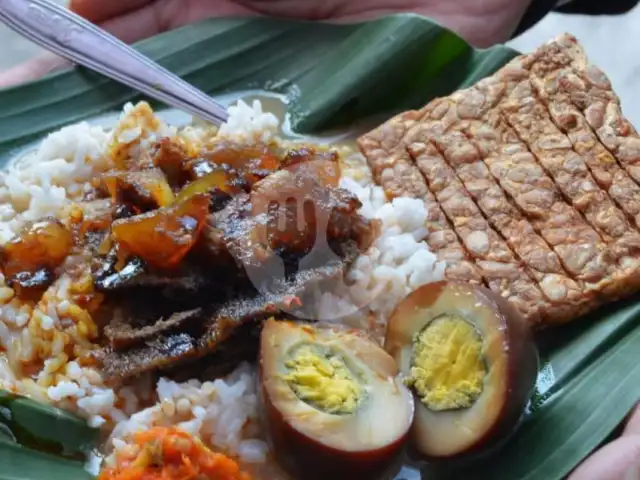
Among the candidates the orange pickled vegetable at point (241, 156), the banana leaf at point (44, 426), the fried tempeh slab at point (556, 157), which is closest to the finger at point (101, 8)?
the orange pickled vegetable at point (241, 156)

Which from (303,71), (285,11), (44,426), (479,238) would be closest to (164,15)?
(285,11)

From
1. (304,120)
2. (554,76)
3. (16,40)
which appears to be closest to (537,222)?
(554,76)

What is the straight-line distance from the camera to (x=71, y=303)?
84.4 inches

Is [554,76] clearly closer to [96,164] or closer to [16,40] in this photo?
[96,164]

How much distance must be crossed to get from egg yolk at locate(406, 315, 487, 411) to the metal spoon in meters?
1.24

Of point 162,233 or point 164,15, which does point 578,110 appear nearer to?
point 162,233

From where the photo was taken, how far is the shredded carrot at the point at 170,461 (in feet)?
5.76

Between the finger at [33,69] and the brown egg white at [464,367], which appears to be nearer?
the brown egg white at [464,367]

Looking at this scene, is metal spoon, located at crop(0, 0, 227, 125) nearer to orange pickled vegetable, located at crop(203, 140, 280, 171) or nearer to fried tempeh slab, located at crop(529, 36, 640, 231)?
orange pickled vegetable, located at crop(203, 140, 280, 171)

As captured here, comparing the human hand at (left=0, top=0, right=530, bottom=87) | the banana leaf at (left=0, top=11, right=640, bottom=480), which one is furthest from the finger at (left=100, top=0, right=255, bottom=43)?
the banana leaf at (left=0, top=11, right=640, bottom=480)

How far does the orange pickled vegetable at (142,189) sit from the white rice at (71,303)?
28 centimetres

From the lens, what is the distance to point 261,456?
2.01 meters

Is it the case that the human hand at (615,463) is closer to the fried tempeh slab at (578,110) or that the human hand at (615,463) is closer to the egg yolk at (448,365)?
the egg yolk at (448,365)

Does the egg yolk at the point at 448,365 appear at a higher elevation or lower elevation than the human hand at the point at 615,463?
higher
